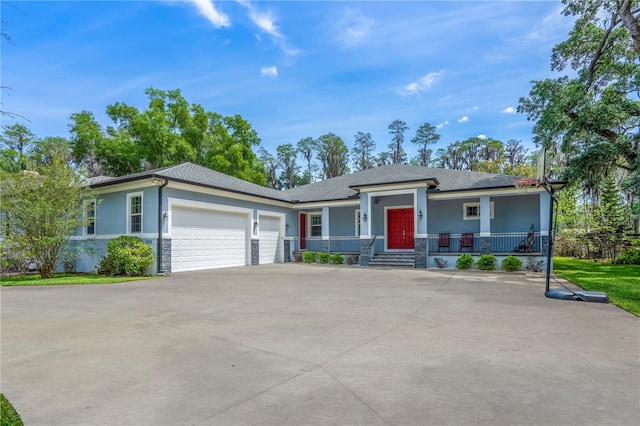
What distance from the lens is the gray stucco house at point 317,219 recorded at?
45.9 ft

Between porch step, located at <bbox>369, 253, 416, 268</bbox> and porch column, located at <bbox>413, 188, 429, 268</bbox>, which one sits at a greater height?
porch column, located at <bbox>413, 188, 429, 268</bbox>

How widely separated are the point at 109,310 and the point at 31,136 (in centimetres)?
4177

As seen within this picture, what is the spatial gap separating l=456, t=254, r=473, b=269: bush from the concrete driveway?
7483 millimetres

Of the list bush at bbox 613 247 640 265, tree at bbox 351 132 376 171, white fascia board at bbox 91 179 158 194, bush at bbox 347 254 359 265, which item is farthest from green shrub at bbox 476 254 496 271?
tree at bbox 351 132 376 171

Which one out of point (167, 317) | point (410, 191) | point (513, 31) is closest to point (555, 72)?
point (513, 31)

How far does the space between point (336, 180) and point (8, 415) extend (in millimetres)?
21363

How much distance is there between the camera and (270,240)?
1927 cm

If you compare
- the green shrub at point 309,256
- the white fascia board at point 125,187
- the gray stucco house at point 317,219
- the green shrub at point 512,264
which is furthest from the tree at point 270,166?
the green shrub at point 512,264

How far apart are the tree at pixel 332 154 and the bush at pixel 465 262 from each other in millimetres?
34636

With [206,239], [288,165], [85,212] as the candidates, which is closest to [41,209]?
[85,212]

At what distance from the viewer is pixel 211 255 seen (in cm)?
1577

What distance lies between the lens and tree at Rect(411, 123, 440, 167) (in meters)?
48.3

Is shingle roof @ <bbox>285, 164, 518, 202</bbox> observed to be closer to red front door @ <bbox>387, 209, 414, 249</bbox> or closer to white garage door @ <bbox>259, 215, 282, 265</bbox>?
red front door @ <bbox>387, 209, 414, 249</bbox>

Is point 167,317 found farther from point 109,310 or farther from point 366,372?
point 366,372
